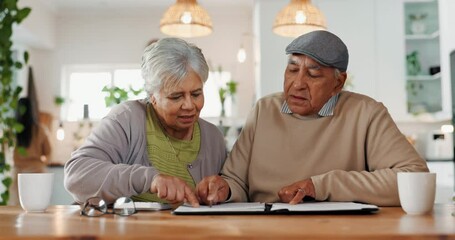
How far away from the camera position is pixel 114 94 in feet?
11.8

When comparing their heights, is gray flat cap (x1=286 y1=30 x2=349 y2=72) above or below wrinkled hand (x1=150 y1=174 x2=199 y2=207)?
above

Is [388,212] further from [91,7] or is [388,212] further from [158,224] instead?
[91,7]

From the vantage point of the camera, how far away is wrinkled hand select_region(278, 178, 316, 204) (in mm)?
1649

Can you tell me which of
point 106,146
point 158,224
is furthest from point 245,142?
point 158,224

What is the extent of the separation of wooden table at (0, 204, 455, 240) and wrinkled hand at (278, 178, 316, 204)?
0.26 m

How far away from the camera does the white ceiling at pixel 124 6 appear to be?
7.85m

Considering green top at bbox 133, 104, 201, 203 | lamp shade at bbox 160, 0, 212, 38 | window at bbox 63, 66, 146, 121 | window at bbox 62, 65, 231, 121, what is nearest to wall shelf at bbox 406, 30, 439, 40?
window at bbox 62, 65, 231, 121

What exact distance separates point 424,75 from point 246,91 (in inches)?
97.7

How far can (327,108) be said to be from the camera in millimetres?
2021

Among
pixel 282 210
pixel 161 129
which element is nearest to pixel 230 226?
pixel 282 210

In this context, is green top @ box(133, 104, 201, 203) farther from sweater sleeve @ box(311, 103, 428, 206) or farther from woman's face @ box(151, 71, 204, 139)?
sweater sleeve @ box(311, 103, 428, 206)

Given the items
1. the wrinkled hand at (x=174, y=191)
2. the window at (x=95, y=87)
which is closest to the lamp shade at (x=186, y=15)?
the wrinkled hand at (x=174, y=191)

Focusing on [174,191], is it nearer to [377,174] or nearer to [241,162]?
[241,162]

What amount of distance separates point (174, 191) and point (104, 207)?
20cm
